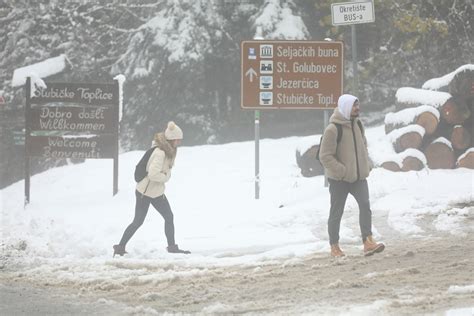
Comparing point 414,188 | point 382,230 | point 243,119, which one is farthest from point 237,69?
point 382,230

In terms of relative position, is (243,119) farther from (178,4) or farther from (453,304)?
(453,304)

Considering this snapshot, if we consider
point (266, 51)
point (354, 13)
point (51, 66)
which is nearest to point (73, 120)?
point (266, 51)

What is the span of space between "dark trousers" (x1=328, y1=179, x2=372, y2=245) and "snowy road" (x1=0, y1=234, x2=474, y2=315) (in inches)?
12.2

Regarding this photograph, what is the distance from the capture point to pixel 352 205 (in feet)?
37.8

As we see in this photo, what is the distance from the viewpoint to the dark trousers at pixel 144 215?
8805 millimetres

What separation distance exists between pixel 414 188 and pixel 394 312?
6.60 metres

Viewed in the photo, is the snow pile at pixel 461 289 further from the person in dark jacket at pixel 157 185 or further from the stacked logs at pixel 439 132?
the stacked logs at pixel 439 132

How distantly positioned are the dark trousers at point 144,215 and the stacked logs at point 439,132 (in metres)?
5.52

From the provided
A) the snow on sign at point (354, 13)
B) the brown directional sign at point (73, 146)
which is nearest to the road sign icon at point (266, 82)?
the snow on sign at point (354, 13)

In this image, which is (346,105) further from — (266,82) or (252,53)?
(252,53)

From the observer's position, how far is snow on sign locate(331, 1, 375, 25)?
1162 centimetres

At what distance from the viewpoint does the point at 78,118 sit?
13.3 metres

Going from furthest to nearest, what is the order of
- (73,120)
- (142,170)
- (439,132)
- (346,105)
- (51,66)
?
(51,66) → (439,132) → (73,120) → (142,170) → (346,105)

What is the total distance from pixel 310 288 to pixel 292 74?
6.23 metres
